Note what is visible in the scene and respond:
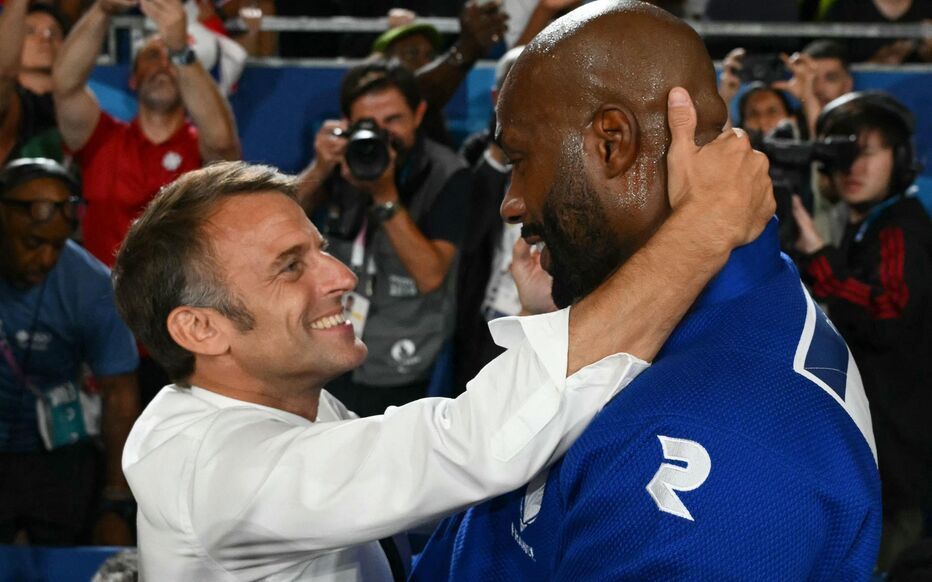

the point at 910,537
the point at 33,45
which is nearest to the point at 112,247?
the point at 33,45

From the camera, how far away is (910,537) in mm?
3488

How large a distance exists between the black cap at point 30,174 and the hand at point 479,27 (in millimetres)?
1499

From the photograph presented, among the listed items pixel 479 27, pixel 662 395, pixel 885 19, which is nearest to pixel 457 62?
pixel 479 27

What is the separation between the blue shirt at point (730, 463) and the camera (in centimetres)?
119

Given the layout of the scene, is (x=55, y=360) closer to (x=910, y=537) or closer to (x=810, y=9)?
(x=910, y=537)

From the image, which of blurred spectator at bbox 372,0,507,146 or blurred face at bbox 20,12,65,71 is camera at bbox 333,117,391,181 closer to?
blurred spectator at bbox 372,0,507,146

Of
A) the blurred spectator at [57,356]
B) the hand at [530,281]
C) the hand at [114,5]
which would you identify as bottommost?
the blurred spectator at [57,356]

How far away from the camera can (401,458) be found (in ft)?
4.83

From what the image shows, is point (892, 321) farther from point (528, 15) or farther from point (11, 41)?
point (11, 41)

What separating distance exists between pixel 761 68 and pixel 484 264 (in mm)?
1518

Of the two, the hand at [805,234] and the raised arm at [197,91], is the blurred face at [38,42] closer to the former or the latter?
the raised arm at [197,91]

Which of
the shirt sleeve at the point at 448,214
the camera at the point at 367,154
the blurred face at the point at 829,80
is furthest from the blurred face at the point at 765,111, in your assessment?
the camera at the point at 367,154

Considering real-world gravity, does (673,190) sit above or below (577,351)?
above

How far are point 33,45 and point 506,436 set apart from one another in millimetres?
3727
